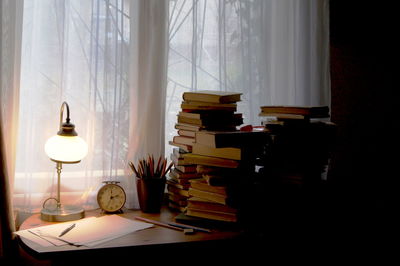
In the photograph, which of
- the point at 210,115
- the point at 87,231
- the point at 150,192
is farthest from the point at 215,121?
the point at 87,231

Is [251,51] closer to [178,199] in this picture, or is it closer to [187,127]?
[187,127]

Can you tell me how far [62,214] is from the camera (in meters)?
1.84

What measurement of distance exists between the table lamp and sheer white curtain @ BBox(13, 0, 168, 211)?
0.13 m

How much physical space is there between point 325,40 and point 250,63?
37 cm

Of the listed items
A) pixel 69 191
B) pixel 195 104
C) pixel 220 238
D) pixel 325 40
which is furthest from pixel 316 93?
pixel 69 191

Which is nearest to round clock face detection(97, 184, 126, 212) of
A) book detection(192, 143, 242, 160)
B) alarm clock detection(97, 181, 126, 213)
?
alarm clock detection(97, 181, 126, 213)

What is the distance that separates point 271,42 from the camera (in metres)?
2.28

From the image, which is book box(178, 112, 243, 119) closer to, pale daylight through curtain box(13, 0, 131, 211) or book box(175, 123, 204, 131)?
book box(175, 123, 204, 131)

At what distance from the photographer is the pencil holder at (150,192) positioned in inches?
76.6

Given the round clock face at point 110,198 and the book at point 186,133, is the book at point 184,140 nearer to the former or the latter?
the book at point 186,133

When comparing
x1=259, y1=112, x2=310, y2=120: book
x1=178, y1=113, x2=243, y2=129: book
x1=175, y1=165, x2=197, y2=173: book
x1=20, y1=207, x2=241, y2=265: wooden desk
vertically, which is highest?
x1=259, y1=112, x2=310, y2=120: book

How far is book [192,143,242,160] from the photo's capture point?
1774 mm

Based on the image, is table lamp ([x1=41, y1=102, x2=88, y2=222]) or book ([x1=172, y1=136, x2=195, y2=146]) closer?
table lamp ([x1=41, y1=102, x2=88, y2=222])

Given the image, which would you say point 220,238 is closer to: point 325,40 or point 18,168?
point 18,168
